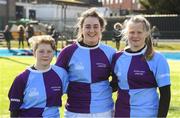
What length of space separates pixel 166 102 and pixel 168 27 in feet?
164

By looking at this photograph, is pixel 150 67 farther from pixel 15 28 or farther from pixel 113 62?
pixel 15 28

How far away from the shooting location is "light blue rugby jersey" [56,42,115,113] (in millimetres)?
4934

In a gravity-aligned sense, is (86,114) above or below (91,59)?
below

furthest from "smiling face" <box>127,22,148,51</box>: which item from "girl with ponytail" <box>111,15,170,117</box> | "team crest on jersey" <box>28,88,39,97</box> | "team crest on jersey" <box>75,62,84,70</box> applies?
"team crest on jersey" <box>28,88,39,97</box>

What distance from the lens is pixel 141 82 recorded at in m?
4.73

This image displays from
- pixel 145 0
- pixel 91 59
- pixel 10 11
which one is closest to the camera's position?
pixel 91 59

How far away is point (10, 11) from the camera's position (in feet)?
211

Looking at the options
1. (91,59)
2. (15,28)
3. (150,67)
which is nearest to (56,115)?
(91,59)

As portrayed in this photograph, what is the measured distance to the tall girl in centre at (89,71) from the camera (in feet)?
16.1

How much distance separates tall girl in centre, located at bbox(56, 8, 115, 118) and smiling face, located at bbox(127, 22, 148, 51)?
1.21 feet

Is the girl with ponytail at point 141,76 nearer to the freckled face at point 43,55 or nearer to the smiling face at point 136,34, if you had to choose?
the smiling face at point 136,34

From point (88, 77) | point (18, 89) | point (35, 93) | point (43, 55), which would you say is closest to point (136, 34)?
point (88, 77)

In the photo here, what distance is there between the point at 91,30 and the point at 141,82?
698 mm

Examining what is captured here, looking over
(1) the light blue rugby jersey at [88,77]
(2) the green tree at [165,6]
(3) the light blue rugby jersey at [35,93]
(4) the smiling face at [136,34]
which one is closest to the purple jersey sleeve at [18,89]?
(3) the light blue rugby jersey at [35,93]
